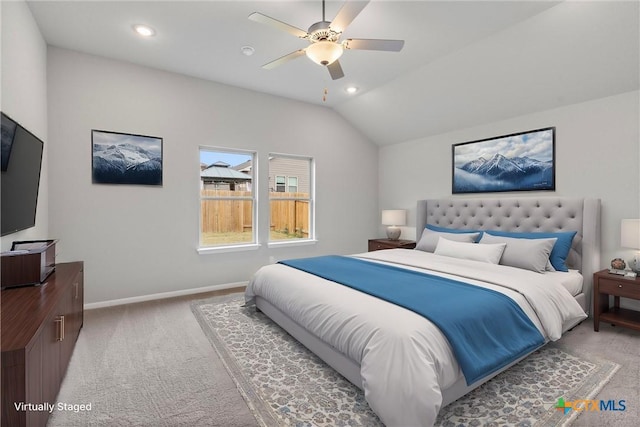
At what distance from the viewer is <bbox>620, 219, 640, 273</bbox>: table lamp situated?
2818mm

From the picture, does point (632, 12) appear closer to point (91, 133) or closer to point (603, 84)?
point (603, 84)

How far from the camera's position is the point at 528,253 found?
3.14 metres

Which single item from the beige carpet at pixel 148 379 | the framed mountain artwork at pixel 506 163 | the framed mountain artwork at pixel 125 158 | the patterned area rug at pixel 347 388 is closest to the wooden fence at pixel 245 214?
the framed mountain artwork at pixel 125 158

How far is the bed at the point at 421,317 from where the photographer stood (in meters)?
1.58

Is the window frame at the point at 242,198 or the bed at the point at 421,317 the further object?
the window frame at the point at 242,198

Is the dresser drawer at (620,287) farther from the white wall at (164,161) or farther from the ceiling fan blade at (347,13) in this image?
the white wall at (164,161)

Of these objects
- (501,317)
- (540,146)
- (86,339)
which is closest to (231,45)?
(86,339)

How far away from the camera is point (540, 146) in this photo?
3.71m

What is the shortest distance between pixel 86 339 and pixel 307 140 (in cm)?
388

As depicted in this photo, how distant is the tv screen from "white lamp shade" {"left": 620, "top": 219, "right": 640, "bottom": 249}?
16.5ft

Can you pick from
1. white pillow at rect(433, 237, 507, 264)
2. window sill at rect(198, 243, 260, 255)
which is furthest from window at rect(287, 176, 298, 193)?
white pillow at rect(433, 237, 507, 264)

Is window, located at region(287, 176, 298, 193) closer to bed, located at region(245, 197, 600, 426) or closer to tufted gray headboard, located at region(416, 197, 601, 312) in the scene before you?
bed, located at region(245, 197, 600, 426)

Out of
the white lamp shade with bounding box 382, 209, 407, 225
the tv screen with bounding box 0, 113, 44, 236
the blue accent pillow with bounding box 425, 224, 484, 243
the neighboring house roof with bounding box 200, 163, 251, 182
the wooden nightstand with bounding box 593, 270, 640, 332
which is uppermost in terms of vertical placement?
the neighboring house roof with bounding box 200, 163, 251, 182

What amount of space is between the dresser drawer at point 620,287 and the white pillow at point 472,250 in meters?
0.87
